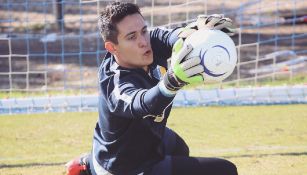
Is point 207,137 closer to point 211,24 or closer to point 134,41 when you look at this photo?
point 134,41

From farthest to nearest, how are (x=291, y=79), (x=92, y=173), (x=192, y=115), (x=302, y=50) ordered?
(x=302, y=50), (x=291, y=79), (x=192, y=115), (x=92, y=173)

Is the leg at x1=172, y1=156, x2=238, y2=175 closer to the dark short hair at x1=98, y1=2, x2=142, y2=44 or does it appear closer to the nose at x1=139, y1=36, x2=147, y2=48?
the nose at x1=139, y1=36, x2=147, y2=48

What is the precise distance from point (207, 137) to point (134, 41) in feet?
10.8

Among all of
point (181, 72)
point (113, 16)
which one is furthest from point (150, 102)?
point (113, 16)

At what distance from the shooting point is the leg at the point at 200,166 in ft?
13.7

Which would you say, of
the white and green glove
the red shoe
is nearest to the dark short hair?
the white and green glove

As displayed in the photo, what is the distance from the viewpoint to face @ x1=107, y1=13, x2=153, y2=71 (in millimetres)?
4188

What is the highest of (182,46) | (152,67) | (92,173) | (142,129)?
(182,46)

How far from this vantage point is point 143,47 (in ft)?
13.8

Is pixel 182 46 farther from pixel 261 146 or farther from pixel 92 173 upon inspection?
pixel 261 146

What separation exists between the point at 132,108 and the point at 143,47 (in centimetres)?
53

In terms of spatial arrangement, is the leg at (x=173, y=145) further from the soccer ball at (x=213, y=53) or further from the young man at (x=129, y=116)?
the soccer ball at (x=213, y=53)

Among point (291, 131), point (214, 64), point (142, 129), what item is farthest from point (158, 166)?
point (291, 131)

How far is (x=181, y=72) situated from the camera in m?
3.61
